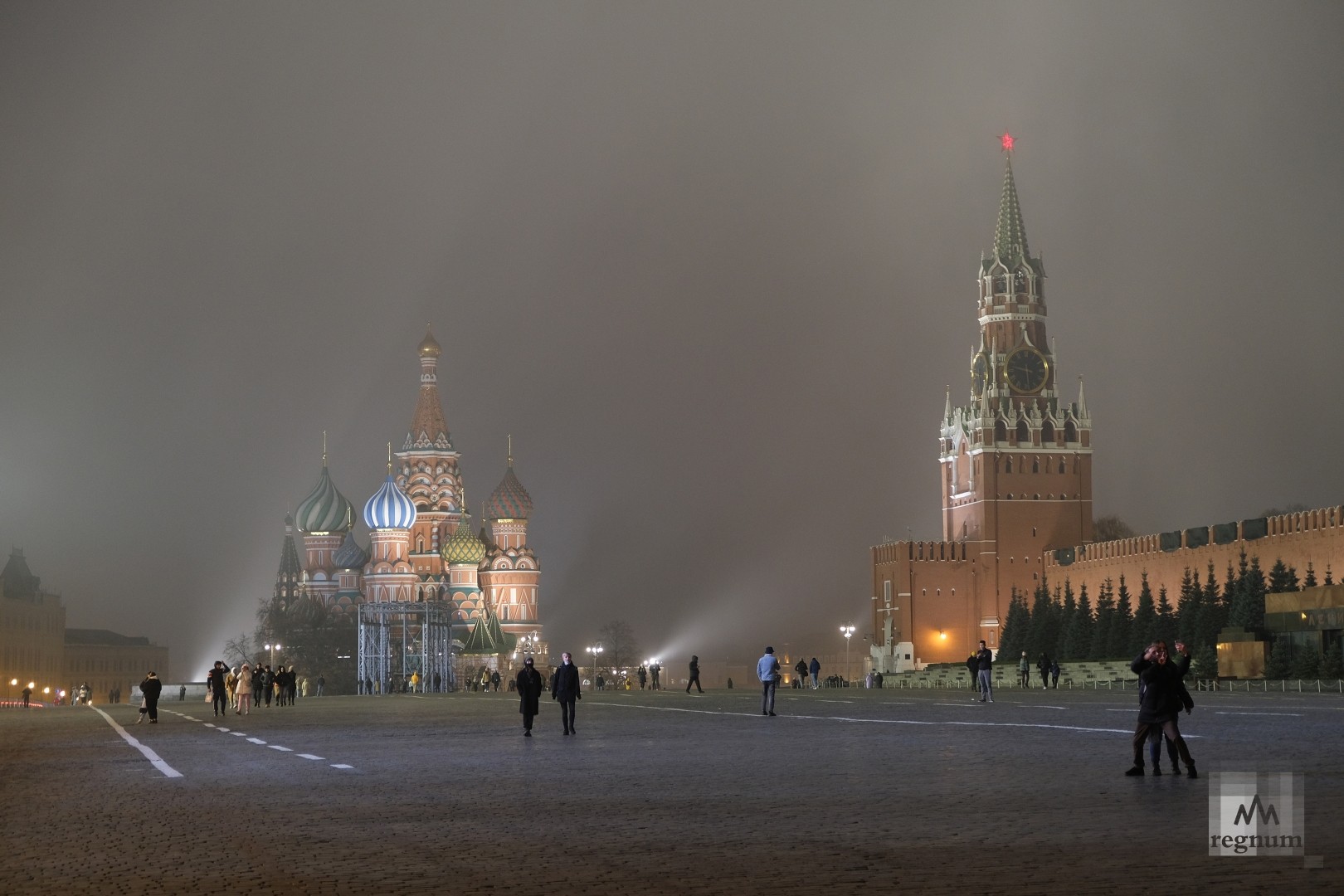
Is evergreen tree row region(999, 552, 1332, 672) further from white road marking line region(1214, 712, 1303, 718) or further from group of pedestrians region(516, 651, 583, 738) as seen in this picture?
group of pedestrians region(516, 651, 583, 738)

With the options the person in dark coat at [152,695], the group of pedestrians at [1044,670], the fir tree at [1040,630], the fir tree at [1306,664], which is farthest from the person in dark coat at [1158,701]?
the fir tree at [1040,630]

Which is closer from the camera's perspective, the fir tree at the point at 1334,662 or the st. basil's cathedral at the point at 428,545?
the fir tree at the point at 1334,662

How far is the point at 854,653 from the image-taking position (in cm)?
9812

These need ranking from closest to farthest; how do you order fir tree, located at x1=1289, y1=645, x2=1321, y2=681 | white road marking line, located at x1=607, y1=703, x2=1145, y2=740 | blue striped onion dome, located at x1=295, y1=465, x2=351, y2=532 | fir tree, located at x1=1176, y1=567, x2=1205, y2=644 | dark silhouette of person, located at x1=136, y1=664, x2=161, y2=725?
white road marking line, located at x1=607, y1=703, x2=1145, y2=740, dark silhouette of person, located at x1=136, y1=664, x2=161, y2=725, fir tree, located at x1=1289, y1=645, x2=1321, y2=681, fir tree, located at x1=1176, y1=567, x2=1205, y2=644, blue striped onion dome, located at x1=295, y1=465, x2=351, y2=532

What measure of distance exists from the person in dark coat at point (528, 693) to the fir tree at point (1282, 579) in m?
36.2

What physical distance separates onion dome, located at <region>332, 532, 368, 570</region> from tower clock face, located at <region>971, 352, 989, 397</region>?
111 ft

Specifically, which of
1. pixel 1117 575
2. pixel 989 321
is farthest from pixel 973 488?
pixel 1117 575

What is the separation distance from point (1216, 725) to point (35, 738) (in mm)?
13874

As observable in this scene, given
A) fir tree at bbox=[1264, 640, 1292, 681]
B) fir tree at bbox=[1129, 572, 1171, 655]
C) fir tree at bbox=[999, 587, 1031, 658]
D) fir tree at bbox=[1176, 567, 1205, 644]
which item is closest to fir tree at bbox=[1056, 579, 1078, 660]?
fir tree at bbox=[999, 587, 1031, 658]

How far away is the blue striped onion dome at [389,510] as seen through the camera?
95562 millimetres

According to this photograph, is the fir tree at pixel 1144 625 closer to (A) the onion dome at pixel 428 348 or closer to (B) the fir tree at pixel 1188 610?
(B) the fir tree at pixel 1188 610

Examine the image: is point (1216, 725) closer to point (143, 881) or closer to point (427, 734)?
point (427, 734)

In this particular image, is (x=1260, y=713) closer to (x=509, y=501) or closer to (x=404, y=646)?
(x=404, y=646)

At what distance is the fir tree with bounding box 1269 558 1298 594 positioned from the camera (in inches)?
1999
